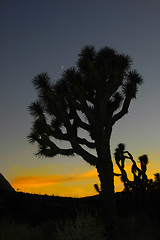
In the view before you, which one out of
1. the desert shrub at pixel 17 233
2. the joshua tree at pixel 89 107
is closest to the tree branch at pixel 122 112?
the joshua tree at pixel 89 107

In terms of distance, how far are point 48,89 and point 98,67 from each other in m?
2.34

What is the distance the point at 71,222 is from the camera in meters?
9.46

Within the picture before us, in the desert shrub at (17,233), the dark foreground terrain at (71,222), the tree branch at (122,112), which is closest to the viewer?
the desert shrub at (17,233)

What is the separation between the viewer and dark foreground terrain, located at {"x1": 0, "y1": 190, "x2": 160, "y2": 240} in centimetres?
870

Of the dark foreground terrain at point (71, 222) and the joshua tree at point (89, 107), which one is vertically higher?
the joshua tree at point (89, 107)

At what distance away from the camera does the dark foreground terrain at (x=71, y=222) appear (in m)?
8.70

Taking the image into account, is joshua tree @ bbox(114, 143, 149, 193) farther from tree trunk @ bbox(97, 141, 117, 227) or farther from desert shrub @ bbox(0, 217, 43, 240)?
desert shrub @ bbox(0, 217, 43, 240)

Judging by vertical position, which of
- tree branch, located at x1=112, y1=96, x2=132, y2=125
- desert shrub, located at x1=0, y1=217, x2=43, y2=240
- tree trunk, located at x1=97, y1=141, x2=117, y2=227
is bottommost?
desert shrub, located at x1=0, y1=217, x2=43, y2=240

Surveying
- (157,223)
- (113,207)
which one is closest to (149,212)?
(157,223)

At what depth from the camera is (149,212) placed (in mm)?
12742

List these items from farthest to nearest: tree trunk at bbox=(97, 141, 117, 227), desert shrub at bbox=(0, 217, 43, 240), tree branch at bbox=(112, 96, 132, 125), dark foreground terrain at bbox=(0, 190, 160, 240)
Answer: tree branch at bbox=(112, 96, 132, 125)
tree trunk at bbox=(97, 141, 117, 227)
dark foreground terrain at bbox=(0, 190, 160, 240)
desert shrub at bbox=(0, 217, 43, 240)

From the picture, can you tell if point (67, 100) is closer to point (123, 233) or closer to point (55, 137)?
point (55, 137)

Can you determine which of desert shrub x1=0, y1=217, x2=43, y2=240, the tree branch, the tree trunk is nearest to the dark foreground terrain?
desert shrub x1=0, y1=217, x2=43, y2=240

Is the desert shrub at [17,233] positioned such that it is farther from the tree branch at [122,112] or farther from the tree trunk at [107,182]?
the tree branch at [122,112]
